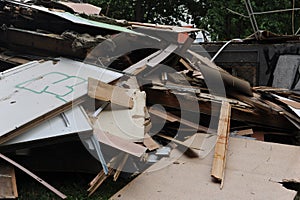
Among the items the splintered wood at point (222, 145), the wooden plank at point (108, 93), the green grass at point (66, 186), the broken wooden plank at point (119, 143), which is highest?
the wooden plank at point (108, 93)

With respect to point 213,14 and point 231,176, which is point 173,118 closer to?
point 231,176

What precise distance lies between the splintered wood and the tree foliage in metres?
6.52

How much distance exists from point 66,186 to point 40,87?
1.08m

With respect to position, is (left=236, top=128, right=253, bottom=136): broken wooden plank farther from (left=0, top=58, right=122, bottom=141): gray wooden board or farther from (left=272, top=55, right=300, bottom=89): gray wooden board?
(left=272, top=55, right=300, bottom=89): gray wooden board

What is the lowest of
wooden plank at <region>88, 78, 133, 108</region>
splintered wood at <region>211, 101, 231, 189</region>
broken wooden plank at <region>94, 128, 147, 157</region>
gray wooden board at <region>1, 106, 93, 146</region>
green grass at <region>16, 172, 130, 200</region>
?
green grass at <region>16, 172, 130, 200</region>

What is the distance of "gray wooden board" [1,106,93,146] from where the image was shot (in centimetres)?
316

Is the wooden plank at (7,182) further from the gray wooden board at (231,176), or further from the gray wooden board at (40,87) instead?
the gray wooden board at (231,176)

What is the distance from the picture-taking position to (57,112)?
3.44 metres

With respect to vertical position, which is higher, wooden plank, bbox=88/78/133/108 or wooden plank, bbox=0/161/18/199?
wooden plank, bbox=88/78/133/108

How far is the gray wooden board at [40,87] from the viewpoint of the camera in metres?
3.38

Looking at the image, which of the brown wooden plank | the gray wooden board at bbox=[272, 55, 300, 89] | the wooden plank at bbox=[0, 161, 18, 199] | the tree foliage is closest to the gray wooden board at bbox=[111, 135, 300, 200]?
the wooden plank at bbox=[0, 161, 18, 199]

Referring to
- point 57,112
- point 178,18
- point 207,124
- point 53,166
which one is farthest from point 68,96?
point 178,18

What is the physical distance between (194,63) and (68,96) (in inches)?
111

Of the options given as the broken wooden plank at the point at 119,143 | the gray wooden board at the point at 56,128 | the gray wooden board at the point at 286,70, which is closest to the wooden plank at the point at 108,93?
the gray wooden board at the point at 56,128
